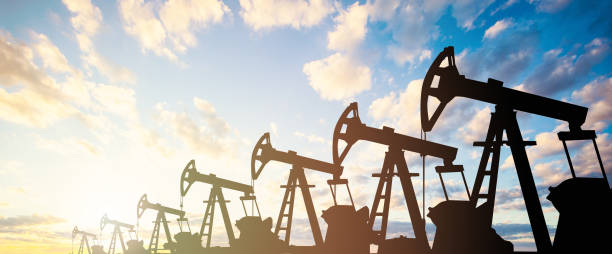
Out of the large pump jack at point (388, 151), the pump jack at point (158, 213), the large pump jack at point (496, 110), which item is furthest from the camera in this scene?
the pump jack at point (158, 213)

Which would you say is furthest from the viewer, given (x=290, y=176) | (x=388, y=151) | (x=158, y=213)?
(x=158, y=213)

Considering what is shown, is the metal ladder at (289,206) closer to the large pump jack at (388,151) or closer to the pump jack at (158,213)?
the large pump jack at (388,151)

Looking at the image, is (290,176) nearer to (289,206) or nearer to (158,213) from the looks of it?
(289,206)

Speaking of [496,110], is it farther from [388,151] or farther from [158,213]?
[158,213]

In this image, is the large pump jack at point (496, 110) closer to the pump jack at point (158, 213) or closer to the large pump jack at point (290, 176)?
the large pump jack at point (290, 176)

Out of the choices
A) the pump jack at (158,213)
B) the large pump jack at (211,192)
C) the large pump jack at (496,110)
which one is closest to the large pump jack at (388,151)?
the large pump jack at (496,110)

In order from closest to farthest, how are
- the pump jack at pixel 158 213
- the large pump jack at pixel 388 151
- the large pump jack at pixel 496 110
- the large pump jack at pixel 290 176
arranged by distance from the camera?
the large pump jack at pixel 496 110 < the large pump jack at pixel 388 151 < the large pump jack at pixel 290 176 < the pump jack at pixel 158 213

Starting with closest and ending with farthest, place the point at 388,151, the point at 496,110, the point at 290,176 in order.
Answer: the point at 496,110 < the point at 388,151 < the point at 290,176

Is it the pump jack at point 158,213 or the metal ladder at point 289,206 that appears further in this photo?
the pump jack at point 158,213

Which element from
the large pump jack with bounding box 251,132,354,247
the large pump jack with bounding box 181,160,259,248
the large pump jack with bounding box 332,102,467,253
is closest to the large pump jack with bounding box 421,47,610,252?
the large pump jack with bounding box 332,102,467,253

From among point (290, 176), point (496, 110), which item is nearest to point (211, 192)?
point (290, 176)

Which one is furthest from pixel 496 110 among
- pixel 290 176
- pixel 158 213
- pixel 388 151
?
pixel 158 213

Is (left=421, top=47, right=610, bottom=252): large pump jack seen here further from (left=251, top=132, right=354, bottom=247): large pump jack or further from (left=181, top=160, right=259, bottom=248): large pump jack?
(left=181, top=160, right=259, bottom=248): large pump jack

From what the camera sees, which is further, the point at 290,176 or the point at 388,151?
the point at 290,176
